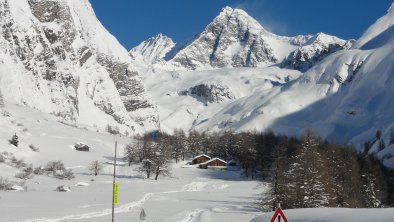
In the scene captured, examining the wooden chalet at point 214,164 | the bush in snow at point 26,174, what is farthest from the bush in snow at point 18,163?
the wooden chalet at point 214,164

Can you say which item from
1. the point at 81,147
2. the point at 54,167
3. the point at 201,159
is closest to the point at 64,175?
the point at 54,167

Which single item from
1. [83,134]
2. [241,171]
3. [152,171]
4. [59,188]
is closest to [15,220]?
[59,188]

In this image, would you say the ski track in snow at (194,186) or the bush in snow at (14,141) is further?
the bush in snow at (14,141)

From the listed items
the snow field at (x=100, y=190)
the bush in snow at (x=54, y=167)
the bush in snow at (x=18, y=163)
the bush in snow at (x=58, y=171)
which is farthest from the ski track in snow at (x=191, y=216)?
the bush in snow at (x=54, y=167)

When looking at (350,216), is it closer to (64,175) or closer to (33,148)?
(64,175)

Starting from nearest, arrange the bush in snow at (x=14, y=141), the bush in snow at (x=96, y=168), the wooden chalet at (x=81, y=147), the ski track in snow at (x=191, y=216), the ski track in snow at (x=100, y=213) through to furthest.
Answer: the ski track in snow at (x=100, y=213)
the ski track in snow at (x=191, y=216)
the bush in snow at (x=96, y=168)
the bush in snow at (x=14, y=141)
the wooden chalet at (x=81, y=147)

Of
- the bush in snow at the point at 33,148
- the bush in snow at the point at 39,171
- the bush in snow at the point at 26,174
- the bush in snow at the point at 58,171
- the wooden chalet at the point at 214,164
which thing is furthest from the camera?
the wooden chalet at the point at 214,164

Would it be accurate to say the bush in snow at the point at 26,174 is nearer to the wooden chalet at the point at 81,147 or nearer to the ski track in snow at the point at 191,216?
the wooden chalet at the point at 81,147

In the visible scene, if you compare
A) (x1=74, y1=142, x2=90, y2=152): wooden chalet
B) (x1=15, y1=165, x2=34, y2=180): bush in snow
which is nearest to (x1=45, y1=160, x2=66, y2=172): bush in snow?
(x1=15, y1=165, x2=34, y2=180): bush in snow

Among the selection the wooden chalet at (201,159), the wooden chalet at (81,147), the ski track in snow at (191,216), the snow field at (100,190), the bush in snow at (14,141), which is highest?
the wooden chalet at (81,147)

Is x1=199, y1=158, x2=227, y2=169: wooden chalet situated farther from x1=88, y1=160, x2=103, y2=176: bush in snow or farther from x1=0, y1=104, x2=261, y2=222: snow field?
x1=88, y1=160, x2=103, y2=176: bush in snow

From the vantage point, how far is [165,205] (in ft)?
190

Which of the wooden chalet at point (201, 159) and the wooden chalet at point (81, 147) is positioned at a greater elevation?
the wooden chalet at point (81, 147)

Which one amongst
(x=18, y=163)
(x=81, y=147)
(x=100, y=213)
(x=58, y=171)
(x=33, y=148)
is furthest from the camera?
(x=81, y=147)
